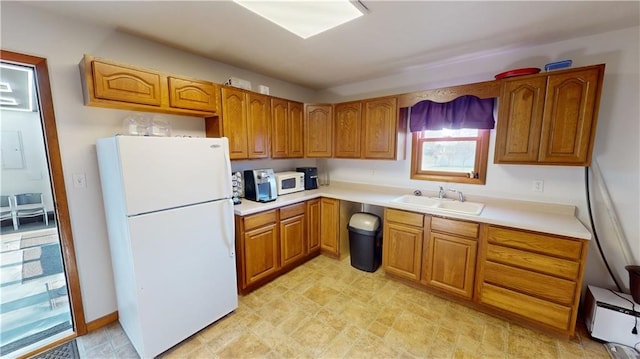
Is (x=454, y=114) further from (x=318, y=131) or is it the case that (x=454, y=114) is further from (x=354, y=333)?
(x=354, y=333)

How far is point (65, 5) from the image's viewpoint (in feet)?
5.08

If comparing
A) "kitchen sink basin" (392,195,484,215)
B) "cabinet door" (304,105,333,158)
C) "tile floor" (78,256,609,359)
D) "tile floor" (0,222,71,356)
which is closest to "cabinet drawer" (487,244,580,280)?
"kitchen sink basin" (392,195,484,215)

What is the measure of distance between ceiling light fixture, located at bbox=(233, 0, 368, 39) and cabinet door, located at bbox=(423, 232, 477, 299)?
2002mm

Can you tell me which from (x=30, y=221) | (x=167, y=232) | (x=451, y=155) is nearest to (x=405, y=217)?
(x=451, y=155)

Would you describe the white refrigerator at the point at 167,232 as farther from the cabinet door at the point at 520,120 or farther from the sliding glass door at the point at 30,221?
the cabinet door at the point at 520,120

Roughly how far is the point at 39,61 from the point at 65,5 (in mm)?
421

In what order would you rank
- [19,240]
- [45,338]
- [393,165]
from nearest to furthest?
1. [45,338]
2. [19,240]
3. [393,165]

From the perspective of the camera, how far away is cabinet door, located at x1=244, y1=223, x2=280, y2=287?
2352mm

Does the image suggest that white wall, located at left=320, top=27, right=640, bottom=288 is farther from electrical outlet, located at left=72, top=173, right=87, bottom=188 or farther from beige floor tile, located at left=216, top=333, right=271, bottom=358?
electrical outlet, located at left=72, top=173, right=87, bottom=188

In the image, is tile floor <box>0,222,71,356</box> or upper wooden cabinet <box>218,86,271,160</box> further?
upper wooden cabinet <box>218,86,271,160</box>

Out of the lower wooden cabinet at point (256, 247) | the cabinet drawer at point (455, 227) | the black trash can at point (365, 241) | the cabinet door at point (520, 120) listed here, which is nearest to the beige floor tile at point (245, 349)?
the lower wooden cabinet at point (256, 247)

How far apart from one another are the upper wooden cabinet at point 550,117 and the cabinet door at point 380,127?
992 millimetres

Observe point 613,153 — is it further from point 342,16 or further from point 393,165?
point 342,16

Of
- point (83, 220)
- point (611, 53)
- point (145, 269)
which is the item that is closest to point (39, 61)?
point (83, 220)
